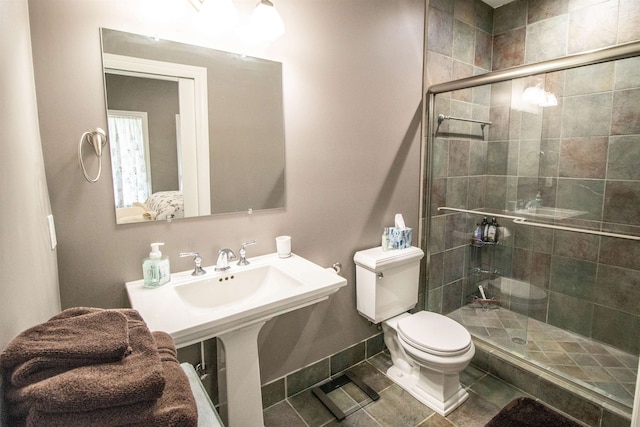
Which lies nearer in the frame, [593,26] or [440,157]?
[593,26]

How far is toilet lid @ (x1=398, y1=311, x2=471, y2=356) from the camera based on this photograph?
5.88 feet

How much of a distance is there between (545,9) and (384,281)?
242 centimetres

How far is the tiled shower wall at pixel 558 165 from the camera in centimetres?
219

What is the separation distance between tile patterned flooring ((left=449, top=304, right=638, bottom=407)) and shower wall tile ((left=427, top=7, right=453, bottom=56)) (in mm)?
2016

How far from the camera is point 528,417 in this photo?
1684 millimetres

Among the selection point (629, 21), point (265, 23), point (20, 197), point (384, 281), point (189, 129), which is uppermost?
point (629, 21)

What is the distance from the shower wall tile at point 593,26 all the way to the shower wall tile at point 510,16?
0.36 meters

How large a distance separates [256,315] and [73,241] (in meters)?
0.76

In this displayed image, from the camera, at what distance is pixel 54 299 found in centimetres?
118

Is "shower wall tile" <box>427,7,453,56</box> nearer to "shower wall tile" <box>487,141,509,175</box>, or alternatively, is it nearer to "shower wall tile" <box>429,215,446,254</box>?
"shower wall tile" <box>487,141,509,175</box>

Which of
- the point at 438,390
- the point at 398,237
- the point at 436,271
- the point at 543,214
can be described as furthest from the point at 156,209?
the point at 543,214

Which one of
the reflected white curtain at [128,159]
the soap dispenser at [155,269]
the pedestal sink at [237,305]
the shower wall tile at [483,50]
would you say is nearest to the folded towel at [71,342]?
the pedestal sink at [237,305]

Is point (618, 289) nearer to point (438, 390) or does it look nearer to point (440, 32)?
point (438, 390)

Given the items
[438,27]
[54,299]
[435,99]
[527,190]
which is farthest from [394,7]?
[54,299]
